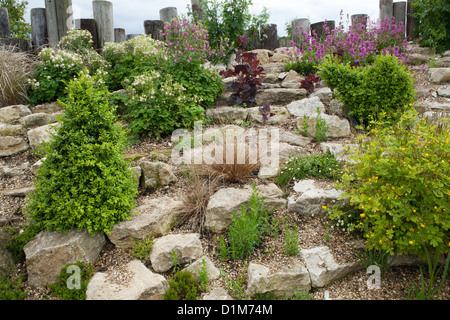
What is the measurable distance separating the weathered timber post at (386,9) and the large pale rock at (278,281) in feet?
25.7

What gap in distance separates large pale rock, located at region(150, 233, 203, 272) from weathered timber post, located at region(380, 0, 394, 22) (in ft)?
26.1

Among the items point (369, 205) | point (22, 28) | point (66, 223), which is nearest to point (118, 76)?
point (66, 223)

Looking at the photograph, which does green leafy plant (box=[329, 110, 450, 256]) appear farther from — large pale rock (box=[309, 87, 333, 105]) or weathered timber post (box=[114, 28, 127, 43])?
weathered timber post (box=[114, 28, 127, 43])

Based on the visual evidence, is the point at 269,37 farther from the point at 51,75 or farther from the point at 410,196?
the point at 410,196

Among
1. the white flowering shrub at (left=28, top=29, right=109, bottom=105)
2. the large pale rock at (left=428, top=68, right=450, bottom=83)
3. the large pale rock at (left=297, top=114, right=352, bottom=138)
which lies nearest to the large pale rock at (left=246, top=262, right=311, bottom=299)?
the large pale rock at (left=297, top=114, right=352, bottom=138)

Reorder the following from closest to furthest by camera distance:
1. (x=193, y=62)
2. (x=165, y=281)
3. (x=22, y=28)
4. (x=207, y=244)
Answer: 1. (x=165, y=281)
2. (x=207, y=244)
3. (x=193, y=62)
4. (x=22, y=28)

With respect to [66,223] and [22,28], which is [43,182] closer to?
[66,223]

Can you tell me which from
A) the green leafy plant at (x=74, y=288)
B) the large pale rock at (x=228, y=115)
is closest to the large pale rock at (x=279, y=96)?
the large pale rock at (x=228, y=115)

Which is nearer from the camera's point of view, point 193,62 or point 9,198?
point 9,198

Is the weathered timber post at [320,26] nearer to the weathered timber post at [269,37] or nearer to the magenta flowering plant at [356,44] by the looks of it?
the magenta flowering plant at [356,44]

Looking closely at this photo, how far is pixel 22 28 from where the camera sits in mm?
10711

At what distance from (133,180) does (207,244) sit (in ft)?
3.09

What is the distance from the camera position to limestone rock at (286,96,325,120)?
541cm
